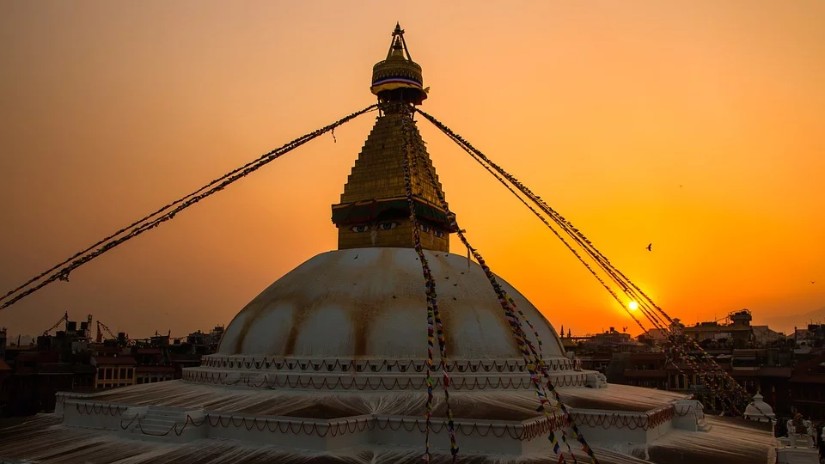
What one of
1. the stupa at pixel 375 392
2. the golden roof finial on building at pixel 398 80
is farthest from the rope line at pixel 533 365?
the golden roof finial on building at pixel 398 80

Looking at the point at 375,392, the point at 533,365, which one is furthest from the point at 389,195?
the point at 533,365

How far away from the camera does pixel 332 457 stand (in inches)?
525

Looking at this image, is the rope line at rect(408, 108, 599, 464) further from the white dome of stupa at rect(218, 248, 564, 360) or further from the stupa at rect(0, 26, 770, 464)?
the white dome of stupa at rect(218, 248, 564, 360)

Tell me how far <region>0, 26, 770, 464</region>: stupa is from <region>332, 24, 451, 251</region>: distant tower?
2.7 inches

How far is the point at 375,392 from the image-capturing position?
16.2m

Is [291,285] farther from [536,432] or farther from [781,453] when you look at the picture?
[781,453]

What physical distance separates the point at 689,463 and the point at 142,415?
1222 centimetres

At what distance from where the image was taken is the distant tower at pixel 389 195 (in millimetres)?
21422

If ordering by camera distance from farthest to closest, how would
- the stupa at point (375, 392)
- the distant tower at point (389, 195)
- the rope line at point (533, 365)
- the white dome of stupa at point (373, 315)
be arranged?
the distant tower at point (389, 195) < the white dome of stupa at point (373, 315) < the stupa at point (375, 392) < the rope line at point (533, 365)

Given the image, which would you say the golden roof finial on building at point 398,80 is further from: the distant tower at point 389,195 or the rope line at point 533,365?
the rope line at point 533,365

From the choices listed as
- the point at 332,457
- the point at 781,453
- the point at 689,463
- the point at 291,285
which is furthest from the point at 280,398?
the point at 781,453

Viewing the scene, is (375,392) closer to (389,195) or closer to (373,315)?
(373,315)

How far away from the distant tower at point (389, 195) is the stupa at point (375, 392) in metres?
0.07

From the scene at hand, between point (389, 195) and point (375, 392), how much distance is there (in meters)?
7.34
